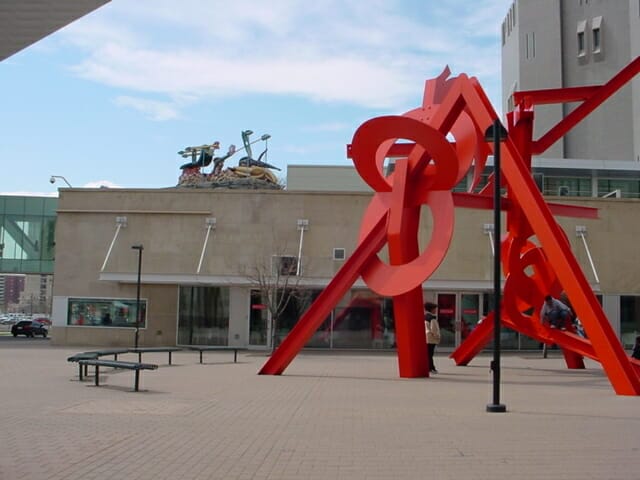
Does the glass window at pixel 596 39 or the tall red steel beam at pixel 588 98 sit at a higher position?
the glass window at pixel 596 39

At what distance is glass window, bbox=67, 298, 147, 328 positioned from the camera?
34219 millimetres

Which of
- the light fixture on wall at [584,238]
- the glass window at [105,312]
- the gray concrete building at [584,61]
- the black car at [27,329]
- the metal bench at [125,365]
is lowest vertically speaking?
the black car at [27,329]

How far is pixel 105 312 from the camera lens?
34.3 m

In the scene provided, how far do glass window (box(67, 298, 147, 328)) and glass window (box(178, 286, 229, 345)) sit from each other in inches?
74.5

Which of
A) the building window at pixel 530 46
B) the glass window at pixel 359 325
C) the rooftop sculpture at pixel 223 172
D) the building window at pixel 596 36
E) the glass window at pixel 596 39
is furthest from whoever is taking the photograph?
the building window at pixel 530 46

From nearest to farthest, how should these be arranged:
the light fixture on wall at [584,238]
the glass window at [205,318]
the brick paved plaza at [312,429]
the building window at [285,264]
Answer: the brick paved plaza at [312,429] → the building window at [285,264] → the light fixture on wall at [584,238] → the glass window at [205,318]

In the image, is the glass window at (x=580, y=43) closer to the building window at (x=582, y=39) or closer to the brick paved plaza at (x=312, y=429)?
the building window at (x=582, y=39)

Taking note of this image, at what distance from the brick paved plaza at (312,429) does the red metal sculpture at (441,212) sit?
1.53m

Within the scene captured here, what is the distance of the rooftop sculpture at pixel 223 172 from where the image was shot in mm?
49469

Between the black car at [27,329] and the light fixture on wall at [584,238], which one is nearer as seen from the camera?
the light fixture on wall at [584,238]

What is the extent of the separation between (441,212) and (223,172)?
36.1 metres

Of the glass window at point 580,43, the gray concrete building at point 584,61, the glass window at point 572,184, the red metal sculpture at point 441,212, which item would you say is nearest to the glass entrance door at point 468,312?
the red metal sculpture at point 441,212

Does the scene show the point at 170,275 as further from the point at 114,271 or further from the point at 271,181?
the point at 271,181

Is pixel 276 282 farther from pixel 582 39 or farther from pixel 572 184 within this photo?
pixel 582 39
